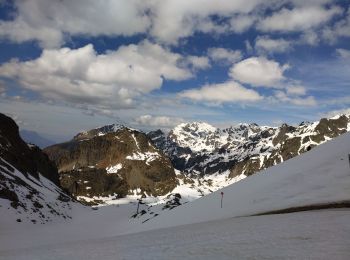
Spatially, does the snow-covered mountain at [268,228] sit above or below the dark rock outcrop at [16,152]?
below

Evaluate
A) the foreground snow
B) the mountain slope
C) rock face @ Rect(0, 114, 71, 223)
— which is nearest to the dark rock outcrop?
rock face @ Rect(0, 114, 71, 223)

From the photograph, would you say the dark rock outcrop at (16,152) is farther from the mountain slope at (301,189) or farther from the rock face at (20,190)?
the mountain slope at (301,189)

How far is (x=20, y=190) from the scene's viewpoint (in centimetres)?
8175

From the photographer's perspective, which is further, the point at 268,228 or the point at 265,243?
the point at 268,228

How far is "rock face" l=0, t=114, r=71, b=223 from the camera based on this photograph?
72044 mm

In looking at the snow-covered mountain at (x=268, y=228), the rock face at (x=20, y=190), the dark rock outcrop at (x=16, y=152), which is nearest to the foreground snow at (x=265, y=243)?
the snow-covered mountain at (x=268, y=228)

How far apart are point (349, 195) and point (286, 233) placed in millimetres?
5811

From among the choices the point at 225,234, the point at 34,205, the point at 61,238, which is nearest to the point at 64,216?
the point at 34,205

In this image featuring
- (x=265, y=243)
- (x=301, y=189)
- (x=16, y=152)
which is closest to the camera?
(x=265, y=243)

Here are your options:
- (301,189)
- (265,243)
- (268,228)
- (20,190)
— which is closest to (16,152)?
(20,190)

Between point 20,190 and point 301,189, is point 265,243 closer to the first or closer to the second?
point 301,189

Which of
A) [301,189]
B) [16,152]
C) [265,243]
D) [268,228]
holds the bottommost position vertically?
[265,243]

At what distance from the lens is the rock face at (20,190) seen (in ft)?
236

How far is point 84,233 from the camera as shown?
7369cm
